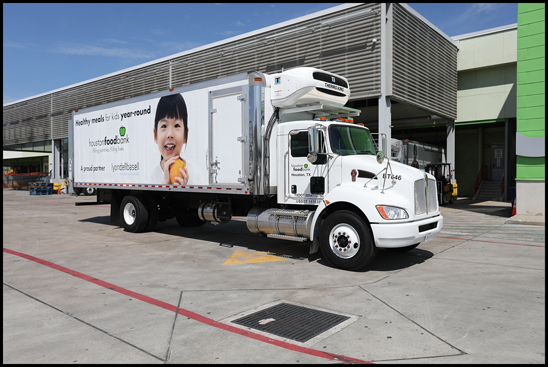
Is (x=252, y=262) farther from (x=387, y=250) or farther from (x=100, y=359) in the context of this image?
(x=100, y=359)

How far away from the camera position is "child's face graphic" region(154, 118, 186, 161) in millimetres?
10039

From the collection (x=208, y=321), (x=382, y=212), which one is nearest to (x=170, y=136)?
(x=382, y=212)

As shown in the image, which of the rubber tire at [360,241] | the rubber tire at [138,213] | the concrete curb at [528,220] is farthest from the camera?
the concrete curb at [528,220]

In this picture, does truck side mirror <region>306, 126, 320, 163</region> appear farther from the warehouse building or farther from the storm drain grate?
the warehouse building

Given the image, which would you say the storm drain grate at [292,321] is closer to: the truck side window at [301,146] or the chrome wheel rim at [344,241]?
the chrome wheel rim at [344,241]

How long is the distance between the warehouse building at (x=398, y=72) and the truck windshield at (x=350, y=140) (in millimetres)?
8348

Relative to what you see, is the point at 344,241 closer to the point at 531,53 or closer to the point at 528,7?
the point at 531,53

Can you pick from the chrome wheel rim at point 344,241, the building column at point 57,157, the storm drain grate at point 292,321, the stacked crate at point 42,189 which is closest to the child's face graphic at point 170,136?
the chrome wheel rim at point 344,241

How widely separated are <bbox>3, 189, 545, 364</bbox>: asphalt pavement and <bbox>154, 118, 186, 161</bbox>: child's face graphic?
2.28 m

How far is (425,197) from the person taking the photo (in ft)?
24.6

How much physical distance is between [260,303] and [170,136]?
5.94m

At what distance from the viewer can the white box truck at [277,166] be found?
721 centimetres

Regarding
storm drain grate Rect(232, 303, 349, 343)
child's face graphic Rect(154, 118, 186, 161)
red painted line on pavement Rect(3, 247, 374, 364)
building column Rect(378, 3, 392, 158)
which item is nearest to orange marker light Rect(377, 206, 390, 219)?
storm drain grate Rect(232, 303, 349, 343)

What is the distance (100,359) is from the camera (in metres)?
3.85
